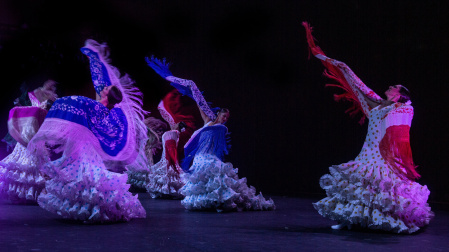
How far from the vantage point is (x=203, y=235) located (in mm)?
3865

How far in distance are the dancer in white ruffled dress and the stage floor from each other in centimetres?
291

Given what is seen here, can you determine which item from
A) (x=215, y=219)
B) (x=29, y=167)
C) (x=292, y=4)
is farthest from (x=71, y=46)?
(x=215, y=219)

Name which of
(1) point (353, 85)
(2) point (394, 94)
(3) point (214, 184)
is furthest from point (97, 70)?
(2) point (394, 94)

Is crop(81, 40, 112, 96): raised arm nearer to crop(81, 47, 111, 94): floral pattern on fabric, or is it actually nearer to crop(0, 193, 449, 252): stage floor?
crop(81, 47, 111, 94): floral pattern on fabric

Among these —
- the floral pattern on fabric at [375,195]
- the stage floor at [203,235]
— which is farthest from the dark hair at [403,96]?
the stage floor at [203,235]

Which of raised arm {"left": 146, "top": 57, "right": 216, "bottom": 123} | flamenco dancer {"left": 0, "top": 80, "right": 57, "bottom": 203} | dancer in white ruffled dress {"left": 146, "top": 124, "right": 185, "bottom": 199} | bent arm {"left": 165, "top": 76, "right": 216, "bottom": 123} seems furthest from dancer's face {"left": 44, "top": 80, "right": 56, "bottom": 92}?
dancer in white ruffled dress {"left": 146, "top": 124, "right": 185, "bottom": 199}

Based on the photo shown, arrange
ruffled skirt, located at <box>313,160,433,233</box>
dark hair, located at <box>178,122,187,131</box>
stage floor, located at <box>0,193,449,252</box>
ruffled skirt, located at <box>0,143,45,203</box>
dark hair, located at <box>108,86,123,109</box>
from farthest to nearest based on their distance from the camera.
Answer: dark hair, located at <box>178,122,187,131</box>, ruffled skirt, located at <box>0,143,45,203</box>, dark hair, located at <box>108,86,123,109</box>, ruffled skirt, located at <box>313,160,433,233</box>, stage floor, located at <box>0,193,449,252</box>

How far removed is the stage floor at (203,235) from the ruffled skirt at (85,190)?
0.13 meters

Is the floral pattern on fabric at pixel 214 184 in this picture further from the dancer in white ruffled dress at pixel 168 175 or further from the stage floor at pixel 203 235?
the dancer in white ruffled dress at pixel 168 175

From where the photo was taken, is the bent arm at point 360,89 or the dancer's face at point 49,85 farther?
the dancer's face at point 49,85

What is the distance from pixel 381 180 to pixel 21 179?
4.70 meters

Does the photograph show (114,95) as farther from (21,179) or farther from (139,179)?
(139,179)

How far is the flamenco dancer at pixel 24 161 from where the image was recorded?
6.33 metres

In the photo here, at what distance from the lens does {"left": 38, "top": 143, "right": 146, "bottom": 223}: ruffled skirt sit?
4387mm
